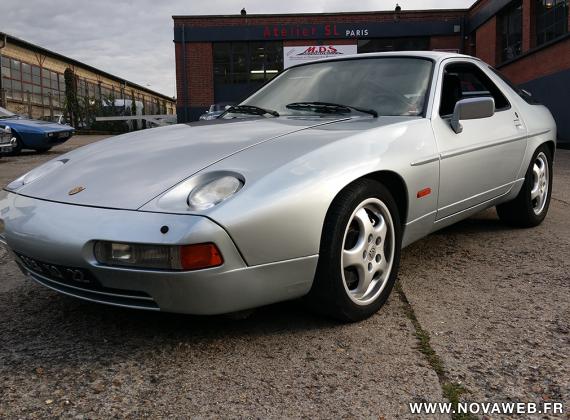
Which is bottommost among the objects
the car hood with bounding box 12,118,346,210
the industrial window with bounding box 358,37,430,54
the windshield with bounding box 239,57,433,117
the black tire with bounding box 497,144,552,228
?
the black tire with bounding box 497,144,552,228

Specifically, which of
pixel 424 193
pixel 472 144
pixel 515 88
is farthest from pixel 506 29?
pixel 424 193

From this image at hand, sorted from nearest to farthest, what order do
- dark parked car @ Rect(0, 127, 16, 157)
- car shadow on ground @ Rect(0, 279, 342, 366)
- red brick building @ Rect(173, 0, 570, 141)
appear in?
car shadow on ground @ Rect(0, 279, 342, 366) < dark parked car @ Rect(0, 127, 16, 157) < red brick building @ Rect(173, 0, 570, 141)

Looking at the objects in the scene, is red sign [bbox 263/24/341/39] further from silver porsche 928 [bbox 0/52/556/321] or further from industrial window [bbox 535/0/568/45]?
silver porsche 928 [bbox 0/52/556/321]

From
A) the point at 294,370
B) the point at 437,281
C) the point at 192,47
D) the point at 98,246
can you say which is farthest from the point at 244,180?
the point at 192,47

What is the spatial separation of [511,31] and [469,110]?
16339 mm

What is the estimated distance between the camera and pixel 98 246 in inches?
77.7

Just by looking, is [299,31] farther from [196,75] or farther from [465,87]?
[465,87]

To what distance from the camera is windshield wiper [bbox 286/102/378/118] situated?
9.84 ft

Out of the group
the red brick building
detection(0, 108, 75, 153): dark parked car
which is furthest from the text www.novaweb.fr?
the red brick building

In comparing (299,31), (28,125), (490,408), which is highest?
(299,31)

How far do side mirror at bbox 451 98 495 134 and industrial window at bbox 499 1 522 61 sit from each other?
15.1 meters

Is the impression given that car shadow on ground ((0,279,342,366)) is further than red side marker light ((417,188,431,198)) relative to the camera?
No

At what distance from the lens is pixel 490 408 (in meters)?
1.72

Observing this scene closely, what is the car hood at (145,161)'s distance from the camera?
2.18m
